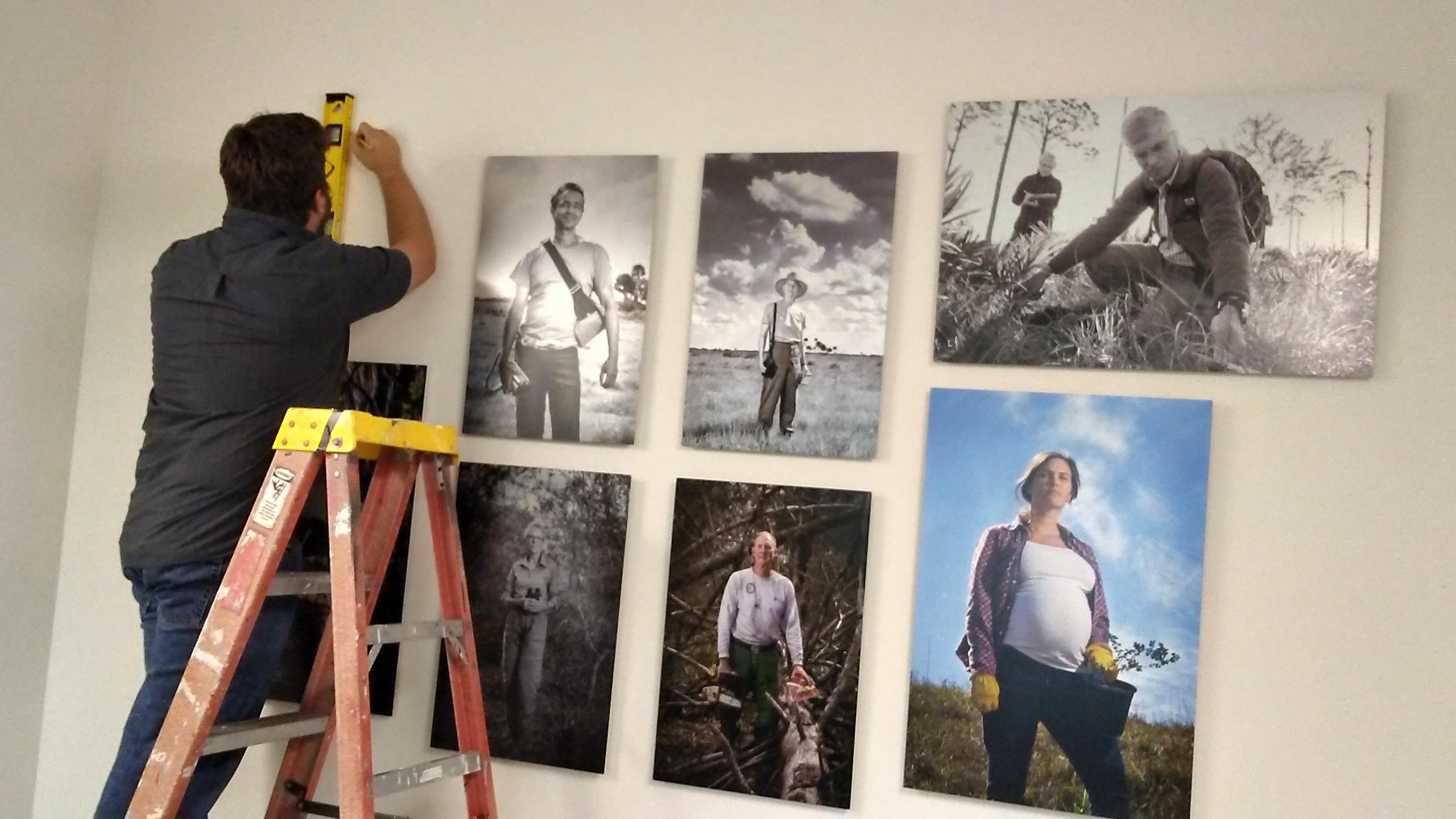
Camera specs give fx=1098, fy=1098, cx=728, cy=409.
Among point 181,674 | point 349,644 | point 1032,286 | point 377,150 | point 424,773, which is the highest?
point 377,150

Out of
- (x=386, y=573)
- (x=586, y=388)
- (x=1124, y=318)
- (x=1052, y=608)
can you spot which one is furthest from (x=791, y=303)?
(x=386, y=573)

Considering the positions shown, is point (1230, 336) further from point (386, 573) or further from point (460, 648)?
point (386, 573)

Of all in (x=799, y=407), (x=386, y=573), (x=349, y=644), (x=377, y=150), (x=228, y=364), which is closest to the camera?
(x=349, y=644)

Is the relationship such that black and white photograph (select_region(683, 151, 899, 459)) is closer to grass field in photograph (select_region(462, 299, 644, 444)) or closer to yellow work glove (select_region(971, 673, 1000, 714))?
grass field in photograph (select_region(462, 299, 644, 444))

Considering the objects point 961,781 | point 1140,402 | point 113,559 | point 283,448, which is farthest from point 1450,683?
point 113,559

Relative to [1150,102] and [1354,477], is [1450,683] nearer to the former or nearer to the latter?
[1354,477]

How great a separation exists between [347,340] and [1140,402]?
139 cm

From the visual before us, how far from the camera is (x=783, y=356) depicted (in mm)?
1912

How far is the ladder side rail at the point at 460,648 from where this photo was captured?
71.0 inches

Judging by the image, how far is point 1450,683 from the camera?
1617mm

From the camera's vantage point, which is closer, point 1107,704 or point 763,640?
point 1107,704

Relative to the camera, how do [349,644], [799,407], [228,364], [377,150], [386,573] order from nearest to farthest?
[349,644]
[228,364]
[799,407]
[386,573]
[377,150]

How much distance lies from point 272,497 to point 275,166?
0.56 metres

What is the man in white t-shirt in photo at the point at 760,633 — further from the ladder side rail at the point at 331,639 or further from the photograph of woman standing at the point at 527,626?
the ladder side rail at the point at 331,639
